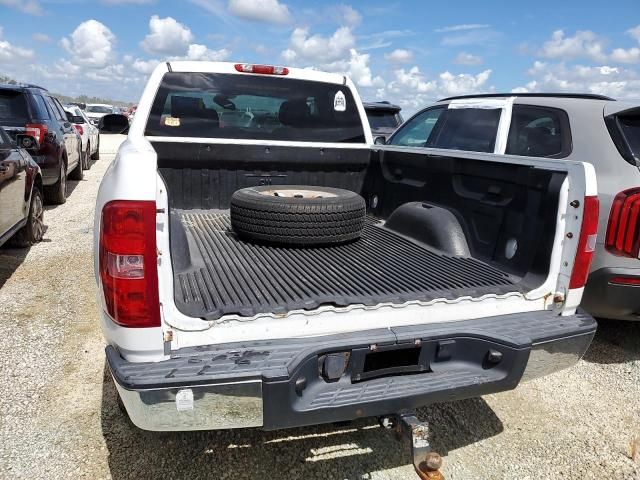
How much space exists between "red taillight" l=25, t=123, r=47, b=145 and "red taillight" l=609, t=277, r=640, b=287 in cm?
729

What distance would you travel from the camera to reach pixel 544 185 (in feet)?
7.70

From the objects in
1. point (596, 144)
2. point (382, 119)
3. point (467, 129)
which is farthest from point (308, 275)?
point (382, 119)

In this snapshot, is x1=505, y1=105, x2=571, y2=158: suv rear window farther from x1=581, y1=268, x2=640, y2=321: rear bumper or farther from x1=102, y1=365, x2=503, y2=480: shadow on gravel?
x1=102, y1=365, x2=503, y2=480: shadow on gravel

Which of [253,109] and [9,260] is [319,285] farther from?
[9,260]

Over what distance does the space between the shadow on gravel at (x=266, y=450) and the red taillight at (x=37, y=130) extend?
560 cm

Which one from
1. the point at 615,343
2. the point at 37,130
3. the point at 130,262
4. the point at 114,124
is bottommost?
the point at 615,343

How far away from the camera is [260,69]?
11.7ft

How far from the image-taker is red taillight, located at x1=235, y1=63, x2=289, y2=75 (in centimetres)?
353

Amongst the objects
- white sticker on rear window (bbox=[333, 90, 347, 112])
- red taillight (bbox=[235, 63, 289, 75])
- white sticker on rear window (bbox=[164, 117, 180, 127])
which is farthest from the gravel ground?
white sticker on rear window (bbox=[333, 90, 347, 112])

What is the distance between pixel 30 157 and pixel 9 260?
50.9 inches

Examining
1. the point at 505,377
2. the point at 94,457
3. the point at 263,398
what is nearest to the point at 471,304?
the point at 505,377

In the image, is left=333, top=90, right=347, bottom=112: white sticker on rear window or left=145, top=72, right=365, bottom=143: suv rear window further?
left=333, top=90, right=347, bottom=112: white sticker on rear window

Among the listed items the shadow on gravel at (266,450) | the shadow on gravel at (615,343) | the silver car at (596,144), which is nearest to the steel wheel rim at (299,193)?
the shadow on gravel at (266,450)

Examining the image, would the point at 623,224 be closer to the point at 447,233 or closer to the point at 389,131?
the point at 447,233
